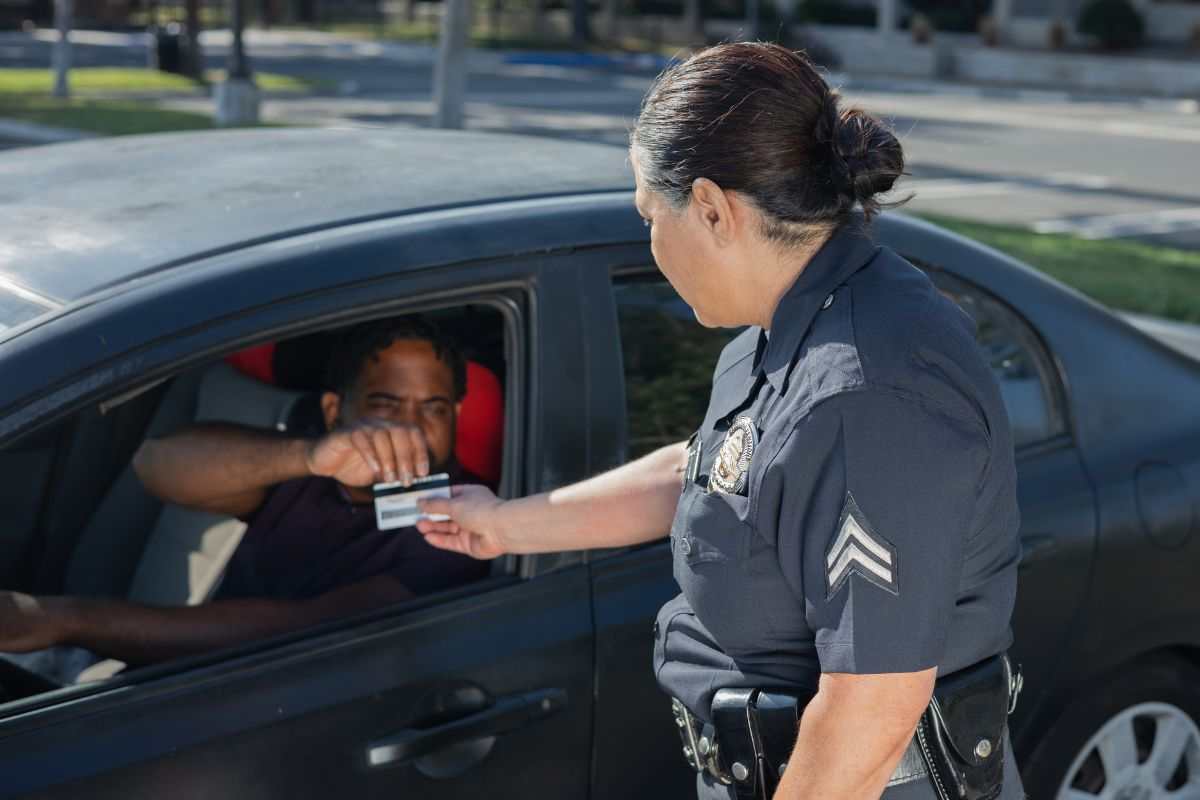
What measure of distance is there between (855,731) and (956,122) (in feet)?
68.8

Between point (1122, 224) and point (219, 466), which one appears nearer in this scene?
point (219, 466)

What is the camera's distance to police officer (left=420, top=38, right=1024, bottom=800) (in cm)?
163

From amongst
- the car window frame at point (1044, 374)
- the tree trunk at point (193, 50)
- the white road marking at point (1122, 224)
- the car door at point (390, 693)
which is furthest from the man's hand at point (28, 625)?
the tree trunk at point (193, 50)

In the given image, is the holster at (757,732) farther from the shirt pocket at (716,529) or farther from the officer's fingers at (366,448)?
the officer's fingers at (366,448)

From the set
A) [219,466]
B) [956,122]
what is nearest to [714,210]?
[219,466]

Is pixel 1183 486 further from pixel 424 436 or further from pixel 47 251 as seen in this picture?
pixel 47 251

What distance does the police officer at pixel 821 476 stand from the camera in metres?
1.63

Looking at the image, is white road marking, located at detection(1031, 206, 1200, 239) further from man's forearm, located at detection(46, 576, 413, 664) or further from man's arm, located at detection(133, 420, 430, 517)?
man's forearm, located at detection(46, 576, 413, 664)

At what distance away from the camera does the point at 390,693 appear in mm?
2154

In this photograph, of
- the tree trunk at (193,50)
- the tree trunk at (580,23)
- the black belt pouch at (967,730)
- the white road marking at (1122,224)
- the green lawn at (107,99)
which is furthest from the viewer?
the tree trunk at (580,23)

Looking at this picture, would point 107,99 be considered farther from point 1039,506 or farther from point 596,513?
Result: point 596,513

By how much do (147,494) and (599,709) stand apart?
4.31 ft

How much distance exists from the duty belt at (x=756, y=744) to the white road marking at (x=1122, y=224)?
34.7 feet

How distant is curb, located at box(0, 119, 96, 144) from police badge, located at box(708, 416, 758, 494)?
14513 mm
